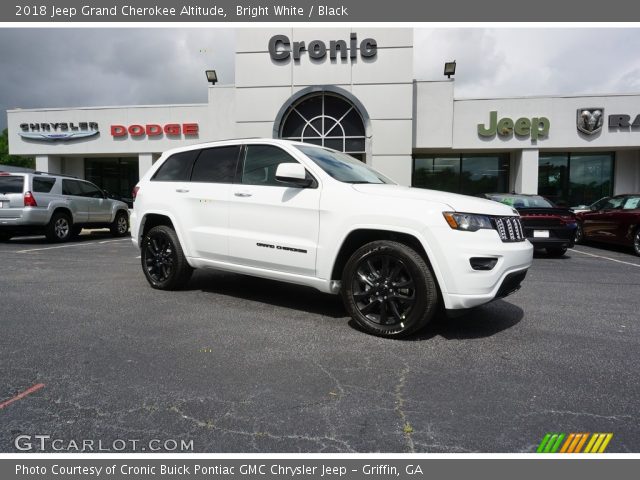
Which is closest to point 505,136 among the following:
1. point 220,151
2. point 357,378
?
point 220,151

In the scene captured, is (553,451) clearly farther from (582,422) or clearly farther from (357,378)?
(357,378)

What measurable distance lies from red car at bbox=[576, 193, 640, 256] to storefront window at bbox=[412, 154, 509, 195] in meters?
8.82

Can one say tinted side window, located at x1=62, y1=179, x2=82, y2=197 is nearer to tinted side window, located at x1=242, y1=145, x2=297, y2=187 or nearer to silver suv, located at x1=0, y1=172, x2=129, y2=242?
silver suv, located at x1=0, y1=172, x2=129, y2=242

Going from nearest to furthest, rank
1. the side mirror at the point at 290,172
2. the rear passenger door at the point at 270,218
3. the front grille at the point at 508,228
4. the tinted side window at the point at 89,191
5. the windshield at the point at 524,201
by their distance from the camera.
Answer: the front grille at the point at 508,228
the side mirror at the point at 290,172
the rear passenger door at the point at 270,218
the windshield at the point at 524,201
the tinted side window at the point at 89,191

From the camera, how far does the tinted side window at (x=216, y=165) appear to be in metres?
4.80

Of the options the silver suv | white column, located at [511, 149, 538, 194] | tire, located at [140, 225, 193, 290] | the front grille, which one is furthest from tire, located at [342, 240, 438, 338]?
white column, located at [511, 149, 538, 194]

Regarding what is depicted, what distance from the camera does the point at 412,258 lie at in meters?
3.52

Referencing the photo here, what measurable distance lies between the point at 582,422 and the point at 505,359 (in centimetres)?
90

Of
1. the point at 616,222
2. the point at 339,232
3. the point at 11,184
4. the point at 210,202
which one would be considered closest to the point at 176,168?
the point at 210,202

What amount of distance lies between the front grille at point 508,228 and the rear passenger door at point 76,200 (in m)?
11.6

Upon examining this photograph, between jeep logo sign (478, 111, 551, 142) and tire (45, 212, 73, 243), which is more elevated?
jeep logo sign (478, 111, 551, 142)

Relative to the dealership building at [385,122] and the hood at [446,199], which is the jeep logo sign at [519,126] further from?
the hood at [446,199]

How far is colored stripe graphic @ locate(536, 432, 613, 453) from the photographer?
84.2 inches

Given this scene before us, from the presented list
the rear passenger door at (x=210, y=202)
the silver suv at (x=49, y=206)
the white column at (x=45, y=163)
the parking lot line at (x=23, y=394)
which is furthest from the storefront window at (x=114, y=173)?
the parking lot line at (x=23, y=394)
